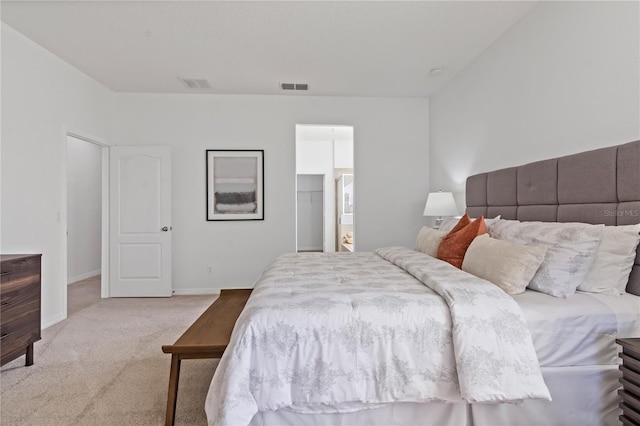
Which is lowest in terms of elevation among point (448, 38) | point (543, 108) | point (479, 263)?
point (479, 263)

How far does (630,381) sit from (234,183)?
14.0 feet

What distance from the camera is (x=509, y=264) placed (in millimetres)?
1816

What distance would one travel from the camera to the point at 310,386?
4.84 ft

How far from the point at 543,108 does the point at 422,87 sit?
2.02 meters

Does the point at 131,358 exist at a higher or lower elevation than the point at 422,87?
lower

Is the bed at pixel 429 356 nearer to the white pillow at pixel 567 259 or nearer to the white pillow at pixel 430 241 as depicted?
the white pillow at pixel 567 259

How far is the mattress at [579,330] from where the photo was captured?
157 cm

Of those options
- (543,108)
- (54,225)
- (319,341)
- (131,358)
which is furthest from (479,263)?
(54,225)

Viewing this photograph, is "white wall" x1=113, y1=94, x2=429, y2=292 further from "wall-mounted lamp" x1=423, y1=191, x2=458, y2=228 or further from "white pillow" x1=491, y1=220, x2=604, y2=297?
"white pillow" x1=491, y1=220, x2=604, y2=297

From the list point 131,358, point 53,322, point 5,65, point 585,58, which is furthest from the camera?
point 53,322

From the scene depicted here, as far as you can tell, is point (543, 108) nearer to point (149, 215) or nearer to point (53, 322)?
point (149, 215)

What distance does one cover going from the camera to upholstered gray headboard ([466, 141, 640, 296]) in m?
1.81

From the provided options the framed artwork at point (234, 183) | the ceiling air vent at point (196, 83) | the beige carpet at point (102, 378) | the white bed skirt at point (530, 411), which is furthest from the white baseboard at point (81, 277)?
the white bed skirt at point (530, 411)

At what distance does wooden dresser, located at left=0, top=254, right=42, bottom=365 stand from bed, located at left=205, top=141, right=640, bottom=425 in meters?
1.85
